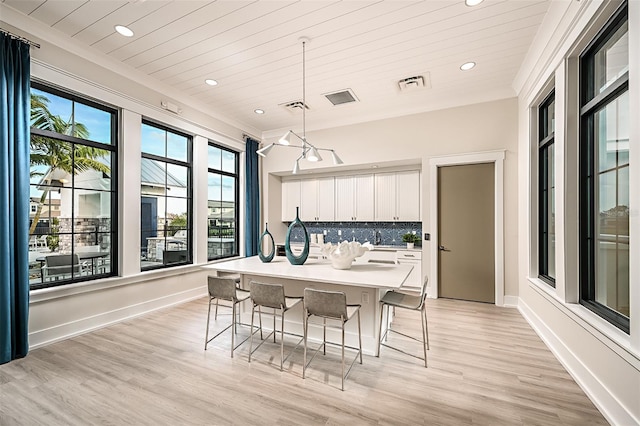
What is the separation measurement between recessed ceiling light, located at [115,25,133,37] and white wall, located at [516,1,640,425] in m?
3.91

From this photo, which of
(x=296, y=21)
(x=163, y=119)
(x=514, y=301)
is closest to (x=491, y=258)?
(x=514, y=301)

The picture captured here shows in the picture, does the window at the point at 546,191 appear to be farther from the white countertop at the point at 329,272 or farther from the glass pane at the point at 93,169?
the glass pane at the point at 93,169

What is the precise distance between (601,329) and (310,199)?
487cm

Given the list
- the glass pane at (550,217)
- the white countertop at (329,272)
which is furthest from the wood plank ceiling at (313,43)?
the white countertop at (329,272)

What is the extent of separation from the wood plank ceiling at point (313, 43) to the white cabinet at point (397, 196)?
137 centimetres

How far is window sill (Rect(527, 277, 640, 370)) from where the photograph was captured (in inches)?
66.1

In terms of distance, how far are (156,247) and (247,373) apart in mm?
2687

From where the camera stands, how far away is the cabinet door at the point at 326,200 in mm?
6008

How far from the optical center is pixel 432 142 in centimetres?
475

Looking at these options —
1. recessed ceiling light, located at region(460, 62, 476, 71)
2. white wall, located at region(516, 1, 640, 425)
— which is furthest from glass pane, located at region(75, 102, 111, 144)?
white wall, located at region(516, 1, 640, 425)

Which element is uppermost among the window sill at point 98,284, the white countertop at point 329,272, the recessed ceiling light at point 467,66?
the recessed ceiling light at point 467,66

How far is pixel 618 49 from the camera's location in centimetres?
203

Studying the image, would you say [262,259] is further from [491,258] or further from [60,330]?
[491,258]

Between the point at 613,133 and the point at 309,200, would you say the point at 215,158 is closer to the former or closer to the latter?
the point at 309,200
